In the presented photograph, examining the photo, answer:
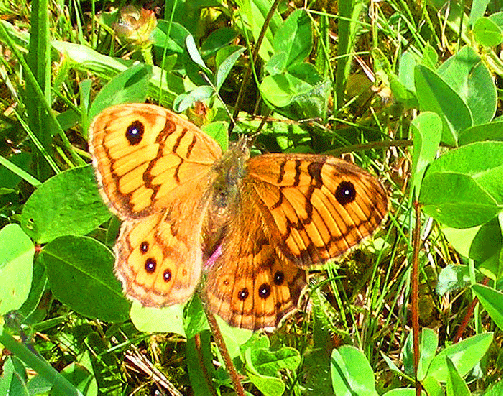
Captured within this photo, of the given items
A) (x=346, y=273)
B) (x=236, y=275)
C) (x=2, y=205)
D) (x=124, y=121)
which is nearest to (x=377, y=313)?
(x=346, y=273)

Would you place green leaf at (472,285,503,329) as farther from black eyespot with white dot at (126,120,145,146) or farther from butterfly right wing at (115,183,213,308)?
black eyespot with white dot at (126,120,145,146)

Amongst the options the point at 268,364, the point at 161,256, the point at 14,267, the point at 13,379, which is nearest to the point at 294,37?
the point at 161,256

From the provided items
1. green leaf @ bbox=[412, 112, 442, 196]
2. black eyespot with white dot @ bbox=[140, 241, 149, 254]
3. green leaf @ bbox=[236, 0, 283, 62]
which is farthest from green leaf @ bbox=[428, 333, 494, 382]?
green leaf @ bbox=[236, 0, 283, 62]

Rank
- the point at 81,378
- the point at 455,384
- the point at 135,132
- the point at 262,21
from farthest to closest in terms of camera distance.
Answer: the point at 262,21 → the point at 81,378 → the point at 135,132 → the point at 455,384

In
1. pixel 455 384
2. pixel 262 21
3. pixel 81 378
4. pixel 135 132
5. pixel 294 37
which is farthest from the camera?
pixel 262 21

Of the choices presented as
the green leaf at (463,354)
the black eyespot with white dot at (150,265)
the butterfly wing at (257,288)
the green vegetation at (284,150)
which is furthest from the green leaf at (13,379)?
the green leaf at (463,354)

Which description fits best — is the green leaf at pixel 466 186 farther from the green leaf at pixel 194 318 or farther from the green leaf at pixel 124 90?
the green leaf at pixel 124 90

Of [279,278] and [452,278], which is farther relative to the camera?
[452,278]

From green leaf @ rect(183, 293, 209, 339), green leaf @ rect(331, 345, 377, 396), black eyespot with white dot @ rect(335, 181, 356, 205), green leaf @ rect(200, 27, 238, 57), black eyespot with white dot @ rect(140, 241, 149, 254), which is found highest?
green leaf @ rect(200, 27, 238, 57)

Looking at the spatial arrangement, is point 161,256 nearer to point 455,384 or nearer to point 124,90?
point 124,90
